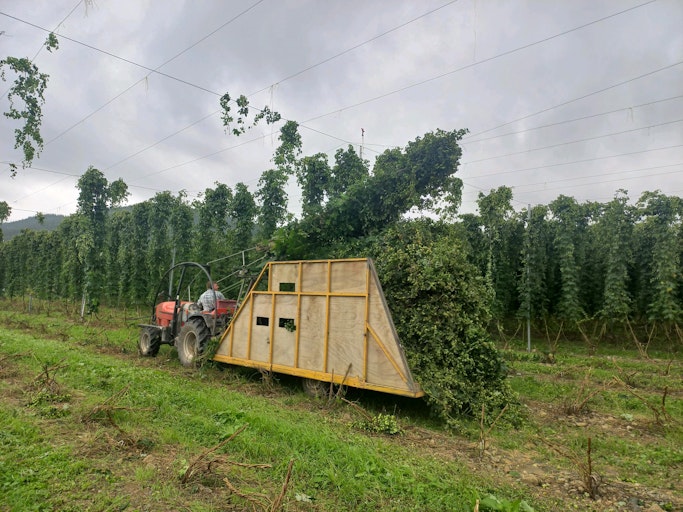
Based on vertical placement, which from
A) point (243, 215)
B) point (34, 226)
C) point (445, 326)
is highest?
point (34, 226)

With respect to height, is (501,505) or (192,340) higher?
(192,340)

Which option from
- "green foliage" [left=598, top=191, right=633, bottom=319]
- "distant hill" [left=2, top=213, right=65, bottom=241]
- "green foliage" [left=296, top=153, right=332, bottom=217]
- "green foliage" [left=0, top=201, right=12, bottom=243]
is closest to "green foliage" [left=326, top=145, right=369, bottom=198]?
"green foliage" [left=296, top=153, right=332, bottom=217]

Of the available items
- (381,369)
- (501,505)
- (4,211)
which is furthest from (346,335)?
(4,211)

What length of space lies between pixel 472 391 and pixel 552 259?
13.4 metres

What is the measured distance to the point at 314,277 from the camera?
24.1ft

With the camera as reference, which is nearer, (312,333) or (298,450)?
(298,450)

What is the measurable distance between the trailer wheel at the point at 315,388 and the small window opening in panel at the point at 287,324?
0.97 meters

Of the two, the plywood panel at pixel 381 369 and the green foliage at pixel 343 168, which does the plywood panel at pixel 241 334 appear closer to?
the plywood panel at pixel 381 369

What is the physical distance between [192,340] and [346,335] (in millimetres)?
4789

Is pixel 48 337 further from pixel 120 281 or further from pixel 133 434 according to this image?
pixel 133 434

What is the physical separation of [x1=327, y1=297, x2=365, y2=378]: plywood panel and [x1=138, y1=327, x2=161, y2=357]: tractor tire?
5986mm

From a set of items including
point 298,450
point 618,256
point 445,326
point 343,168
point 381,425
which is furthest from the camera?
point 618,256

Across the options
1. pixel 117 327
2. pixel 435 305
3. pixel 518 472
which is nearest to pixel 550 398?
pixel 435 305

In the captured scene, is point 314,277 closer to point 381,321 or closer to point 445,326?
point 381,321
